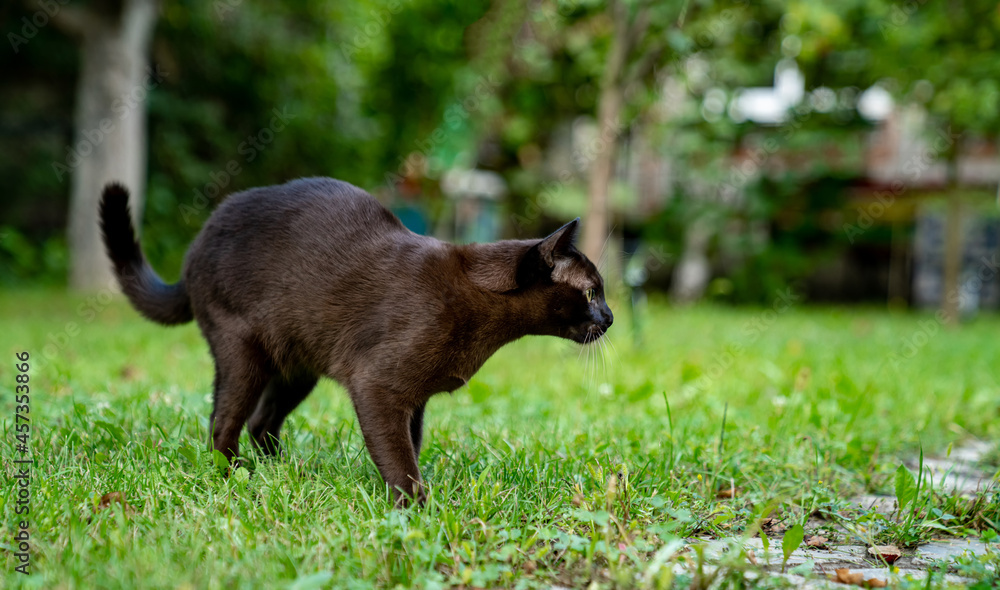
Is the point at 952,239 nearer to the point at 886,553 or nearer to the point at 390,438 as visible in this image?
the point at 886,553

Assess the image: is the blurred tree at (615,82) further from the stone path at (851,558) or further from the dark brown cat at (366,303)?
the stone path at (851,558)

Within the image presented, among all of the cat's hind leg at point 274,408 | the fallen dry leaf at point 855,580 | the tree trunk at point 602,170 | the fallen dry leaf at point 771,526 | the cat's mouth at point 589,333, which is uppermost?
the tree trunk at point 602,170

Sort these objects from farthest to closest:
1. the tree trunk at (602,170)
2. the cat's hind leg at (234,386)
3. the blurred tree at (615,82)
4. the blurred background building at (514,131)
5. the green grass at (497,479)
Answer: the blurred background building at (514,131), the tree trunk at (602,170), the blurred tree at (615,82), the cat's hind leg at (234,386), the green grass at (497,479)

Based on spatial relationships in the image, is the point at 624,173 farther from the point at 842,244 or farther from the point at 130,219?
the point at 130,219

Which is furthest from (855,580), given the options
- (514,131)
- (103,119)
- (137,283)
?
(514,131)

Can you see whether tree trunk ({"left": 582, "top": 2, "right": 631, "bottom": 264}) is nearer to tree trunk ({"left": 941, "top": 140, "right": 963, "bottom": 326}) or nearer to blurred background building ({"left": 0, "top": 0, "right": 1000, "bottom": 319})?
blurred background building ({"left": 0, "top": 0, "right": 1000, "bottom": 319})

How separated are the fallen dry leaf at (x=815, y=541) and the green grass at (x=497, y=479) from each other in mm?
62

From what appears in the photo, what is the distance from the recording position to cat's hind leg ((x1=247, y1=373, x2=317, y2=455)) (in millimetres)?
2662

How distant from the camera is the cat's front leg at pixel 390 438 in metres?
2.12

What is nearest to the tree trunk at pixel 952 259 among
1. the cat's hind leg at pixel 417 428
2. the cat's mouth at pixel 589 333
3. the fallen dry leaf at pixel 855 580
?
the cat's mouth at pixel 589 333

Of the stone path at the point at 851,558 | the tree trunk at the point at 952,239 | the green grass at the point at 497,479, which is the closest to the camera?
the green grass at the point at 497,479

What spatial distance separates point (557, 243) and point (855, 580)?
3.69 ft

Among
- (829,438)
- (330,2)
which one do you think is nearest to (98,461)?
(829,438)

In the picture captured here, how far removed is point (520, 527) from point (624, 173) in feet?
40.9
